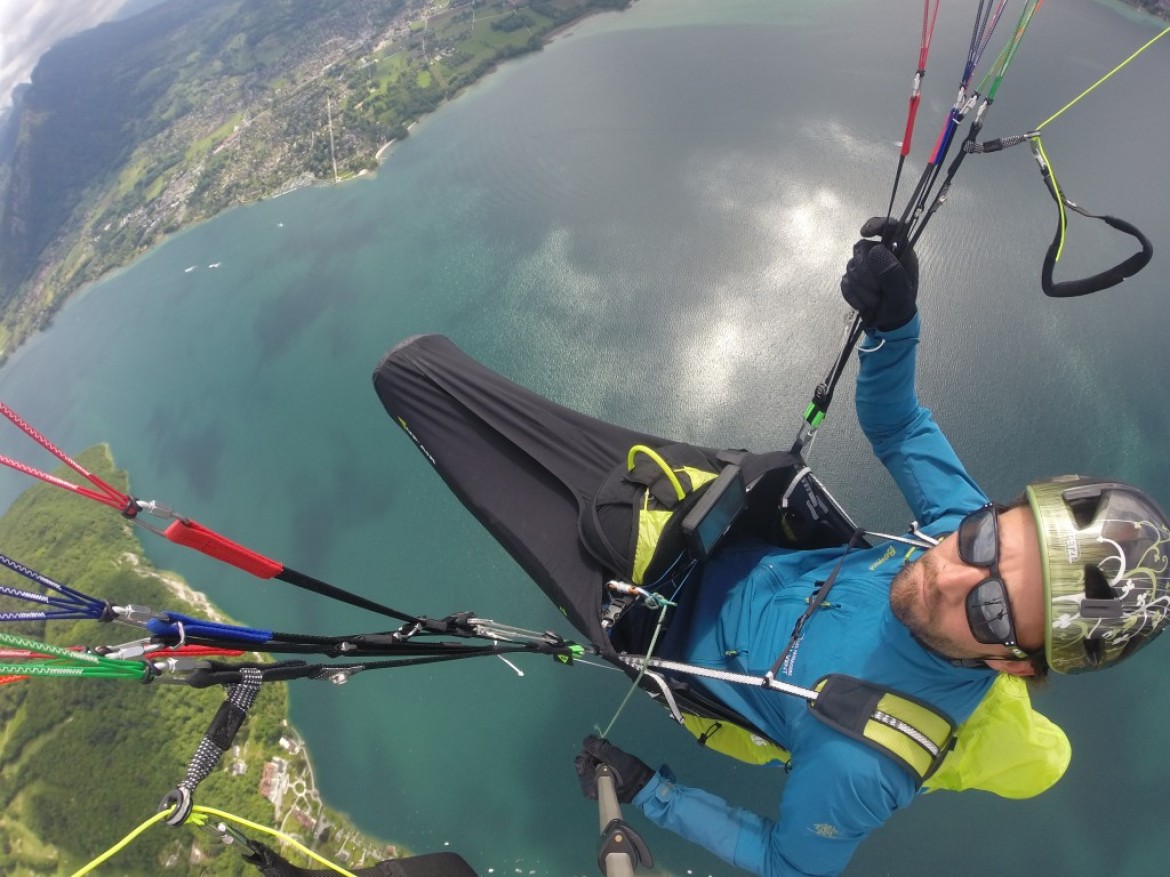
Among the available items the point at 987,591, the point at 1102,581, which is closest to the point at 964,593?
the point at 987,591

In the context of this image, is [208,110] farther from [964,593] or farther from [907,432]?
[964,593]

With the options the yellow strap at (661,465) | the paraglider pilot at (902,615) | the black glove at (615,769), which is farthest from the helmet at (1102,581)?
the black glove at (615,769)

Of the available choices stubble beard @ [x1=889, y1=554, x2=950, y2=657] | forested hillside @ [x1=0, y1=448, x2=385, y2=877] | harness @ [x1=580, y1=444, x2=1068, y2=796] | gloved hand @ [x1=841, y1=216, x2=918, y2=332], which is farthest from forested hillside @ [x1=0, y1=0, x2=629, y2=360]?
stubble beard @ [x1=889, y1=554, x2=950, y2=657]

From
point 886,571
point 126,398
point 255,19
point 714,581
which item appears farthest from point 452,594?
point 255,19

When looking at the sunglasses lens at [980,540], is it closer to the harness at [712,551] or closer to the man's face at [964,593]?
the man's face at [964,593]

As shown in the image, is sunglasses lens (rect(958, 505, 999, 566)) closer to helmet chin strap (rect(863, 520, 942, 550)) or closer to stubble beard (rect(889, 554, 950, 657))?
stubble beard (rect(889, 554, 950, 657))

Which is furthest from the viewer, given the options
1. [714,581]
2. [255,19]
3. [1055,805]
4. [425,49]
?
[255,19]

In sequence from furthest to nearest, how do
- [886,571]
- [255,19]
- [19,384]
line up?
[255,19] → [19,384] → [886,571]

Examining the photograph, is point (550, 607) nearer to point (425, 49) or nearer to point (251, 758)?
point (251, 758)
